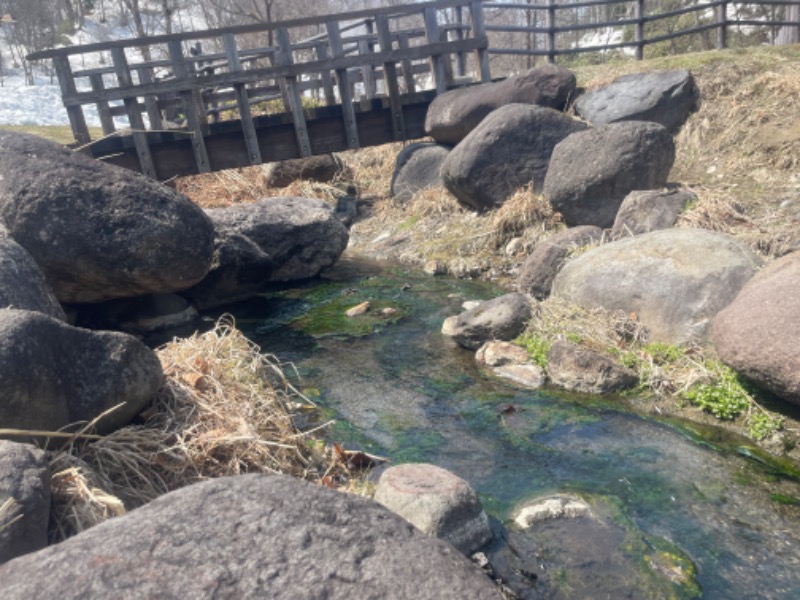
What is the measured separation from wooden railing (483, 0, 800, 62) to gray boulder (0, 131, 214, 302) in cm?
1125

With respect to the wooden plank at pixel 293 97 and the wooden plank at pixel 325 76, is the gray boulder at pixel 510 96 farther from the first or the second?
the wooden plank at pixel 325 76

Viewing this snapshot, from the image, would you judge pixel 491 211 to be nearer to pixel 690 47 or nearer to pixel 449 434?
pixel 449 434

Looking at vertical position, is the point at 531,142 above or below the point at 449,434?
above

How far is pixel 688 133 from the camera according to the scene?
12.3 metres

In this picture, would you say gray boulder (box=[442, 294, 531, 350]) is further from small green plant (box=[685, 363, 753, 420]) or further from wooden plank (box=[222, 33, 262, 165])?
wooden plank (box=[222, 33, 262, 165])

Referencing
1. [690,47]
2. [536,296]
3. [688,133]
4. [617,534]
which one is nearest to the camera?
[617,534]

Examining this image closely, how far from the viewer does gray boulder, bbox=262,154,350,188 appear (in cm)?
1697

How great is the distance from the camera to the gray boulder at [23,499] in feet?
9.64

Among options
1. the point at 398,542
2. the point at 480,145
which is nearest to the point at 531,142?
the point at 480,145

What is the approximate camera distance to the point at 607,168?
32.2 ft

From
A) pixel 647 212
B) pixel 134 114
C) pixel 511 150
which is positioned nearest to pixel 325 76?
pixel 134 114

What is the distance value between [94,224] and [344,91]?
7.79 metres

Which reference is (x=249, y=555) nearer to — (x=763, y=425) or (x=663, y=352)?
(x=763, y=425)

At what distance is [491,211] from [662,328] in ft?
17.4
